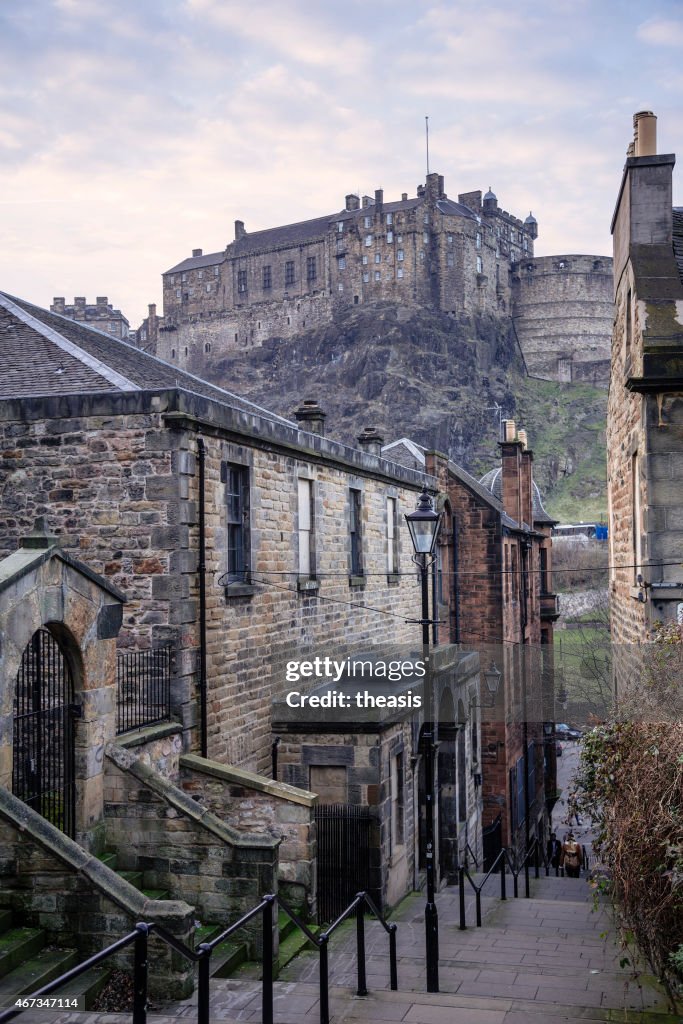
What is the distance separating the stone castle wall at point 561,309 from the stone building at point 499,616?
7670 centimetres

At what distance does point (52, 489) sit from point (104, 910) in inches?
225

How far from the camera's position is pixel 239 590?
1329cm

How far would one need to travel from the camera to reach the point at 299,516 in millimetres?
15938

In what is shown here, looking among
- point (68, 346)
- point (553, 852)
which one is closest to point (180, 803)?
point (68, 346)

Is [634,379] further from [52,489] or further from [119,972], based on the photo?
[119,972]

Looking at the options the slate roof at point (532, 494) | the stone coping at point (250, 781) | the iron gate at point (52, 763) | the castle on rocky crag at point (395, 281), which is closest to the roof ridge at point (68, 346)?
the iron gate at point (52, 763)

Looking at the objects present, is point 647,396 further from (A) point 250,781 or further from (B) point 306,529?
(A) point 250,781

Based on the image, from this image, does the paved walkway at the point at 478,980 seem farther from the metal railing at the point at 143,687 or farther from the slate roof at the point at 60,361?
the slate roof at the point at 60,361

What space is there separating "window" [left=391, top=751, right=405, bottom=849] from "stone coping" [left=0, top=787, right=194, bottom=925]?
6580 mm

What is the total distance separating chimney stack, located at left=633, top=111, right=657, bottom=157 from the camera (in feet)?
45.2

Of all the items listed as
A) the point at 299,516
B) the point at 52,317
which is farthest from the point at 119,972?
the point at 52,317

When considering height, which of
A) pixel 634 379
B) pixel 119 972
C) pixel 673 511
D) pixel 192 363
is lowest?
pixel 119 972

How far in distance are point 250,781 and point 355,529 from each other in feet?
25.7

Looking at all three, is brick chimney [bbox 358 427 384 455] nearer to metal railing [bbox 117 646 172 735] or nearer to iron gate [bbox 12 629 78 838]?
metal railing [bbox 117 646 172 735]
